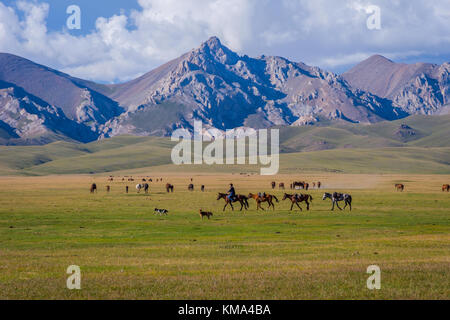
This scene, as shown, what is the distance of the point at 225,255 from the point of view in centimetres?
2175

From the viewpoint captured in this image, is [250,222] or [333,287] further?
[250,222]

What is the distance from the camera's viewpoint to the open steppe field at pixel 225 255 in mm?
14023

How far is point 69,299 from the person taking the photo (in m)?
13.1

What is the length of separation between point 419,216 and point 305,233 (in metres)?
15.4

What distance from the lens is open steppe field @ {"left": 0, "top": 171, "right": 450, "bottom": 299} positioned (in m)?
14.0

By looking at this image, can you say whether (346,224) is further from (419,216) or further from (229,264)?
(229,264)

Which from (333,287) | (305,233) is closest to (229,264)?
(333,287)

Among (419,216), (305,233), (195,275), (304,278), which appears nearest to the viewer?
(304,278)

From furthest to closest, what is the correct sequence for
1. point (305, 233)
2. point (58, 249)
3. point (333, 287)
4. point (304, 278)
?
point (305, 233) < point (58, 249) < point (304, 278) < point (333, 287)

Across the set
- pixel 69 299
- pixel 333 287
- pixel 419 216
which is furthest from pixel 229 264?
pixel 419 216

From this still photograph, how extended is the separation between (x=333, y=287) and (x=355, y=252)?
831 cm
